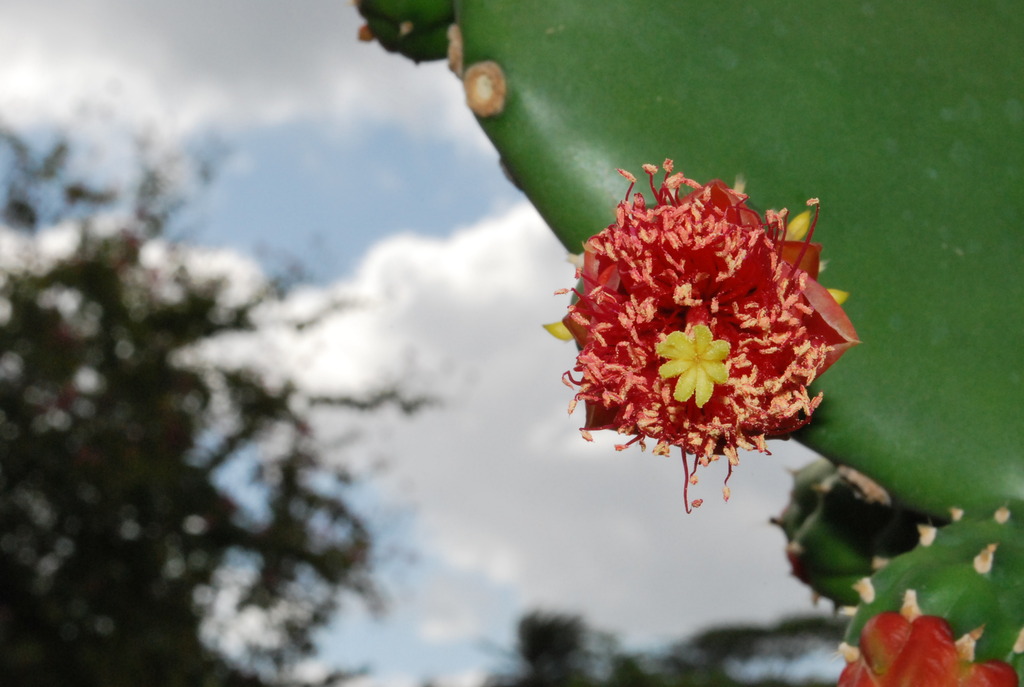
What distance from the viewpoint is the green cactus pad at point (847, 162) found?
0.83 metres

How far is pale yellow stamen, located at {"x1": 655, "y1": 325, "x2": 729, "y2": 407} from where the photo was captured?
0.59 m

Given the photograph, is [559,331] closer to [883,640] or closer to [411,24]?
[883,640]

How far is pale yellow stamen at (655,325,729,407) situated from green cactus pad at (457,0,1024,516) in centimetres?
23

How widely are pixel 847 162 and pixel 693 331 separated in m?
0.36

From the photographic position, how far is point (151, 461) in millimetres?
5016

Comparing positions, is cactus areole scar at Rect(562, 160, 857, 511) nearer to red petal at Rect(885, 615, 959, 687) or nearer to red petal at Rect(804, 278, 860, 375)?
red petal at Rect(804, 278, 860, 375)

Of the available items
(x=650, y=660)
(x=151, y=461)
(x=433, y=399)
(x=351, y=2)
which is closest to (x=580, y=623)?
(x=650, y=660)

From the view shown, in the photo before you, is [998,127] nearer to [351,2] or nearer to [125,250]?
[351,2]

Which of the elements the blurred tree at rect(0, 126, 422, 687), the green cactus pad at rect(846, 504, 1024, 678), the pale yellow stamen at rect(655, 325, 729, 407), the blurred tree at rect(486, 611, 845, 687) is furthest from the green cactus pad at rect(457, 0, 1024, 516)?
the blurred tree at rect(486, 611, 845, 687)

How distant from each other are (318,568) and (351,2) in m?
4.69

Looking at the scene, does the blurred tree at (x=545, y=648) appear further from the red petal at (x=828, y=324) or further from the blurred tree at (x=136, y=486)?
the red petal at (x=828, y=324)

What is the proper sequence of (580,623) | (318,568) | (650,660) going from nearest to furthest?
(318,568) → (650,660) → (580,623)

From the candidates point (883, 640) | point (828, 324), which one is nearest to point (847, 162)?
point (828, 324)

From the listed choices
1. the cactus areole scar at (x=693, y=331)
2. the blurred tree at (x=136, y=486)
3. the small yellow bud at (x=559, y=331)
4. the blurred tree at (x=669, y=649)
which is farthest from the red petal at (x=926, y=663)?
the blurred tree at (x=669, y=649)
